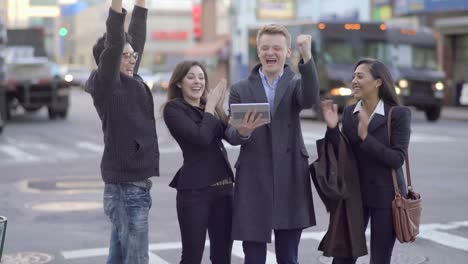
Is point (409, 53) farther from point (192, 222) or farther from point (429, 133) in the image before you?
point (192, 222)

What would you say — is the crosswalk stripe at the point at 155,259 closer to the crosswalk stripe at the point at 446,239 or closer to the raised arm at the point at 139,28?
the raised arm at the point at 139,28

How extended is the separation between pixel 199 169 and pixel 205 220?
0.32m

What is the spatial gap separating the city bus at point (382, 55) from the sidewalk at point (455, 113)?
2316 millimetres

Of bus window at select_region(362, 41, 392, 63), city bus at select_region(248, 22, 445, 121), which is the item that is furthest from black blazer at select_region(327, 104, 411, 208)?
bus window at select_region(362, 41, 392, 63)

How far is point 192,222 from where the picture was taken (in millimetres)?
5383

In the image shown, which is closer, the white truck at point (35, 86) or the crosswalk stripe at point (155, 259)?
the crosswalk stripe at point (155, 259)

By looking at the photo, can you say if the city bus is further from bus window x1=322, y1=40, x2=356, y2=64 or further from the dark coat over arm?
the dark coat over arm

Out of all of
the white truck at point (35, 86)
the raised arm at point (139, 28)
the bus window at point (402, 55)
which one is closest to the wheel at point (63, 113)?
the white truck at point (35, 86)

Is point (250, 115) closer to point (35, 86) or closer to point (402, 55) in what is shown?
point (402, 55)

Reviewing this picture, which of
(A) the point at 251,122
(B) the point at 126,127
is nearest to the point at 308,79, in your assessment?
(A) the point at 251,122

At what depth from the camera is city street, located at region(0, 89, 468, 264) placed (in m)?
7.80

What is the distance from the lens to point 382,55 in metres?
25.8

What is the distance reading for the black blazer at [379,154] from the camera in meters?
5.29

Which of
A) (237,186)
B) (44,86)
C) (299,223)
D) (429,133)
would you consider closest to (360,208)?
(299,223)
